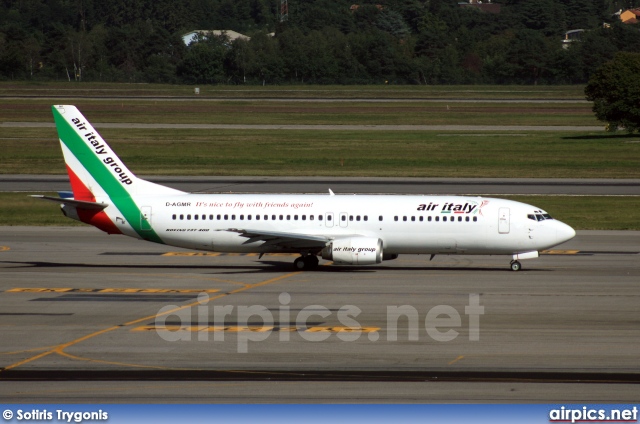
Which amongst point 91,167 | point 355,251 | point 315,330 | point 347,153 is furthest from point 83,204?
point 347,153

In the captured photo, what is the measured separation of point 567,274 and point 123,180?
20403 mm

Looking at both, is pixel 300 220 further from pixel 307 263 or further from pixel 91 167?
pixel 91 167

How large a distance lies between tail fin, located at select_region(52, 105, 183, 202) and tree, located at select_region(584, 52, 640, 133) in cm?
7341

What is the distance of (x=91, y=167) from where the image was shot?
150ft

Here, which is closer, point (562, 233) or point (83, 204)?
point (562, 233)

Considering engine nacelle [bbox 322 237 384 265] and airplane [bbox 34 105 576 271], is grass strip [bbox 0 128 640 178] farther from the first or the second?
engine nacelle [bbox 322 237 384 265]

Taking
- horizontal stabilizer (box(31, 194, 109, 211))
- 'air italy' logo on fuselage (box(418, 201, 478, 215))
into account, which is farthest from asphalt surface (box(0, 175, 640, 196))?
horizontal stabilizer (box(31, 194, 109, 211))

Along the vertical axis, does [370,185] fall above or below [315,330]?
below

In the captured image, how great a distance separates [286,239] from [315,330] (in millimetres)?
12374

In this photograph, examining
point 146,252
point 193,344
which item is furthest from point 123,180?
point 193,344

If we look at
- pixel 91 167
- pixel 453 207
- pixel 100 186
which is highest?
pixel 91 167

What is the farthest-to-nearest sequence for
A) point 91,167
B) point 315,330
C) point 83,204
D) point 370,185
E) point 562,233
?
1. point 370,185
2. point 91,167
3. point 83,204
4. point 562,233
5. point 315,330

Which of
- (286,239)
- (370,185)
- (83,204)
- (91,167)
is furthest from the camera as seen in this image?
(370,185)

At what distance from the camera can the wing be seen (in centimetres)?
4341
